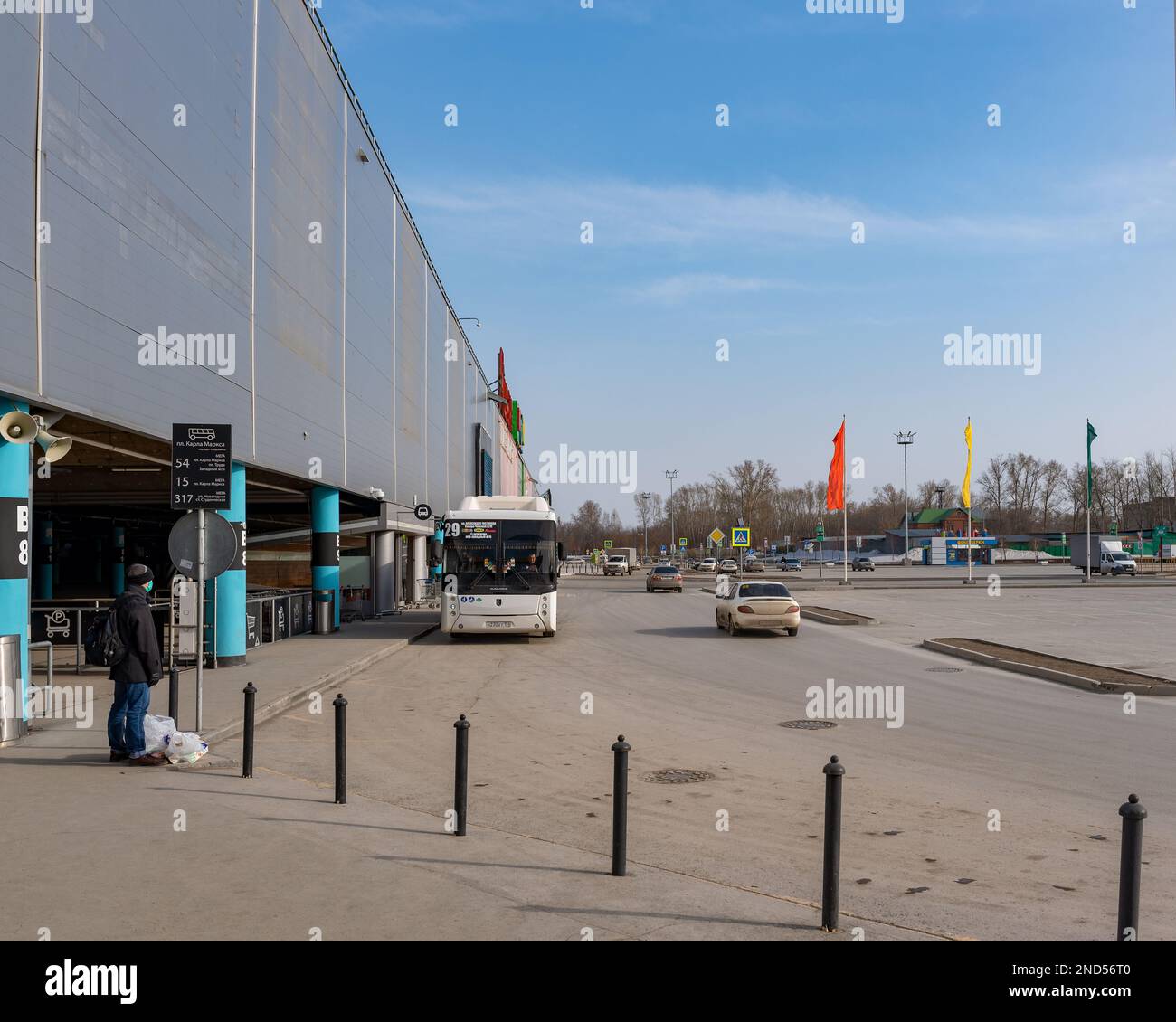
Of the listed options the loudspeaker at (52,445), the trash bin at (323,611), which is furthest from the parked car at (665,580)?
the loudspeaker at (52,445)

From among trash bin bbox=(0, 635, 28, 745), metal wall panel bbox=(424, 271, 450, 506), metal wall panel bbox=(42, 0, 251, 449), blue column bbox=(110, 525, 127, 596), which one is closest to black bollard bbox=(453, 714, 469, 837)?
trash bin bbox=(0, 635, 28, 745)

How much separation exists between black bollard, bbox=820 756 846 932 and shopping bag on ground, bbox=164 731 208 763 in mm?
6786

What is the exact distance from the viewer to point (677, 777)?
9.57m

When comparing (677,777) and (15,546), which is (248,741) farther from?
(15,546)

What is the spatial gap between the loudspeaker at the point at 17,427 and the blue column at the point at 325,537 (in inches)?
623

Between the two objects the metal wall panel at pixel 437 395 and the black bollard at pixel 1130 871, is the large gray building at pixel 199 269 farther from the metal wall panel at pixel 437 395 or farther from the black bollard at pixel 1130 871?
the black bollard at pixel 1130 871

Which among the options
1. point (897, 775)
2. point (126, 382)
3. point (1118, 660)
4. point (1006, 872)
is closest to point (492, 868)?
point (1006, 872)

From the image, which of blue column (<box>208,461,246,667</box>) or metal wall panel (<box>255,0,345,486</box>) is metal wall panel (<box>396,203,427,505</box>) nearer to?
metal wall panel (<box>255,0,345,486</box>)

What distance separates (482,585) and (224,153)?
11.1 meters

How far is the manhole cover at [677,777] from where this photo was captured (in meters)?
9.38

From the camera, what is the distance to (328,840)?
712cm

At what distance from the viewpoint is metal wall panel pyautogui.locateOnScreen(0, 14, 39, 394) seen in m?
10.8

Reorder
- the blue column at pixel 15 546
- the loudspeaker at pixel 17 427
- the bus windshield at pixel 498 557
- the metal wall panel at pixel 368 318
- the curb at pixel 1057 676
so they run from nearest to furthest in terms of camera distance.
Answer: the loudspeaker at pixel 17 427, the blue column at pixel 15 546, the curb at pixel 1057 676, the bus windshield at pixel 498 557, the metal wall panel at pixel 368 318
